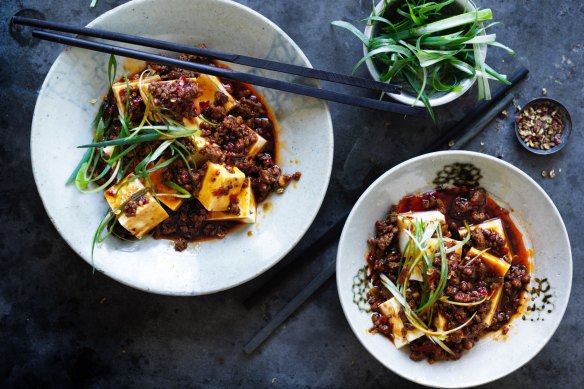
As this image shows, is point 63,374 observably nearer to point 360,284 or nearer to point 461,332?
point 360,284

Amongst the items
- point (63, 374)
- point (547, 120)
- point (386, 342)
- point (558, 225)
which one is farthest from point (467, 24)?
point (63, 374)

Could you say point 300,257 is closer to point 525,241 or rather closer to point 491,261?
point 491,261

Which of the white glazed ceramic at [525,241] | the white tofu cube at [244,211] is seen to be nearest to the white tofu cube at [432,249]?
the white glazed ceramic at [525,241]

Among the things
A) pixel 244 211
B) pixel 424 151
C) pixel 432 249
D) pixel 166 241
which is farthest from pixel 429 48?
pixel 166 241

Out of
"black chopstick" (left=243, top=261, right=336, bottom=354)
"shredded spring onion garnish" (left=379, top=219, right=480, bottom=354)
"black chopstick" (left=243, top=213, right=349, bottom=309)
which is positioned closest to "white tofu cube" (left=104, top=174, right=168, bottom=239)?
"black chopstick" (left=243, top=213, right=349, bottom=309)

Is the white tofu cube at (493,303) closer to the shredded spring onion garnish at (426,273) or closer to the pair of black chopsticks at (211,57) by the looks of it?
the shredded spring onion garnish at (426,273)

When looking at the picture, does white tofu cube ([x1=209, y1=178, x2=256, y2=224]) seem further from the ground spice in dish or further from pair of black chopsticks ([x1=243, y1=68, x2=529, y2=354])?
the ground spice in dish
